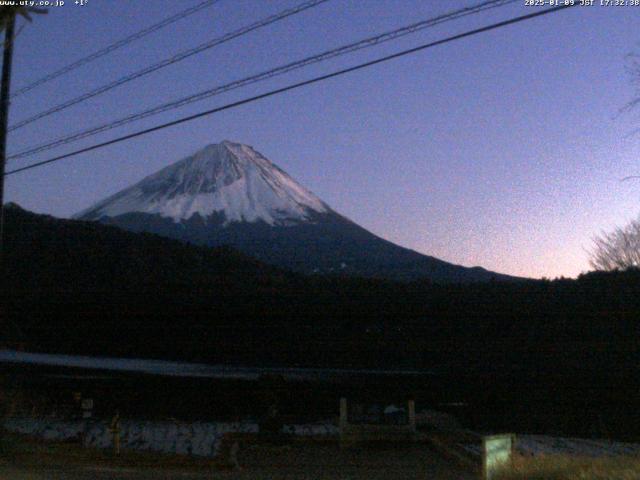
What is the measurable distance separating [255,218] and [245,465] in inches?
2283

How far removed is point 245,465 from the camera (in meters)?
14.4

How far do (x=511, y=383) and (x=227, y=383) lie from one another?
29.5ft

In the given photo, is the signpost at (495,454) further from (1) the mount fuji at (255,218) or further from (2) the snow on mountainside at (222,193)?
(2) the snow on mountainside at (222,193)

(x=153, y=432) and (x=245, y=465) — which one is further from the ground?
(x=153, y=432)

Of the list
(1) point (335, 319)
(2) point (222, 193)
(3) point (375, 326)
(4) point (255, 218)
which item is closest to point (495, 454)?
(3) point (375, 326)

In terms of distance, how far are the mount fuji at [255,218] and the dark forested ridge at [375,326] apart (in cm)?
1953

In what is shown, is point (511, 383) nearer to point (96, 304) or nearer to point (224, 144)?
point (96, 304)

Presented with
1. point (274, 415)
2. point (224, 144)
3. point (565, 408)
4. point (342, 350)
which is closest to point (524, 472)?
point (274, 415)

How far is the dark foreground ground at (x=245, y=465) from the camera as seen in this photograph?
1221 centimetres

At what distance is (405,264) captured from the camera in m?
59.8

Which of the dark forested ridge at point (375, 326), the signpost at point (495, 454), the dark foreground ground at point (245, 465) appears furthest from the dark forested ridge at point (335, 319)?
the signpost at point (495, 454)

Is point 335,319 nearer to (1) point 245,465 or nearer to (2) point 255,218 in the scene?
(1) point 245,465

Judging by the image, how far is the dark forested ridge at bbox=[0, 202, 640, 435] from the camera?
83.9 ft

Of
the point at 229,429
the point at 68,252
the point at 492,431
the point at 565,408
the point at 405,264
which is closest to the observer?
the point at 229,429
